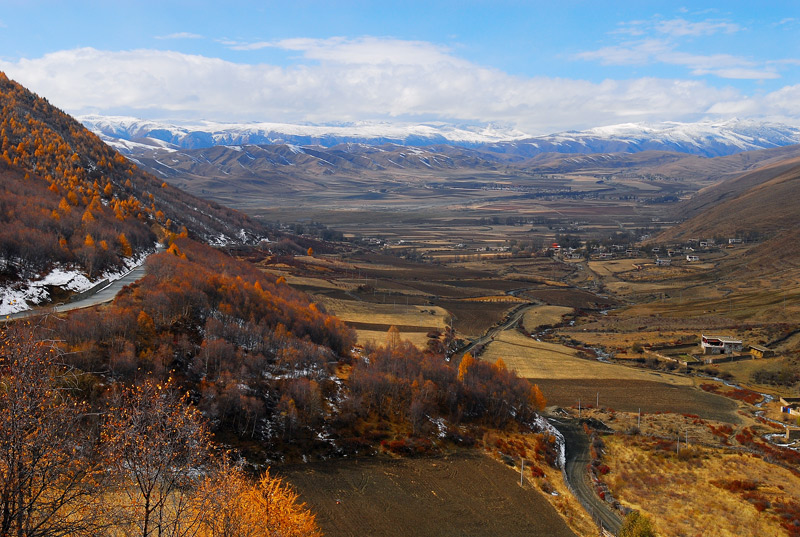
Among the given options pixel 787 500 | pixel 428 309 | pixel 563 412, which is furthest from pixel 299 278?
pixel 787 500

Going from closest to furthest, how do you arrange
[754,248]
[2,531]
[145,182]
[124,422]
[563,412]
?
[2,531]
[124,422]
[563,412]
[145,182]
[754,248]

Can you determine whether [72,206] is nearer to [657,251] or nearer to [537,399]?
[537,399]

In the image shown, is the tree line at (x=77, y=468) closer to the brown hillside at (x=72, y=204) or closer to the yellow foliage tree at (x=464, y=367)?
the yellow foliage tree at (x=464, y=367)

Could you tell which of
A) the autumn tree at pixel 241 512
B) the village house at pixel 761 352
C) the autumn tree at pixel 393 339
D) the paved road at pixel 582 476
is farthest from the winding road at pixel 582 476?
the village house at pixel 761 352

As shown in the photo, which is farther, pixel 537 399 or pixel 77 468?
pixel 537 399

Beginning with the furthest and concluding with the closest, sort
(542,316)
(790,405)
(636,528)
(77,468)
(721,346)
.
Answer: (542,316) → (721,346) → (790,405) → (636,528) → (77,468)

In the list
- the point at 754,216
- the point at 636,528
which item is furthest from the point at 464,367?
the point at 754,216

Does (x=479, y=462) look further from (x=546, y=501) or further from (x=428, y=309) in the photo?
(x=428, y=309)
